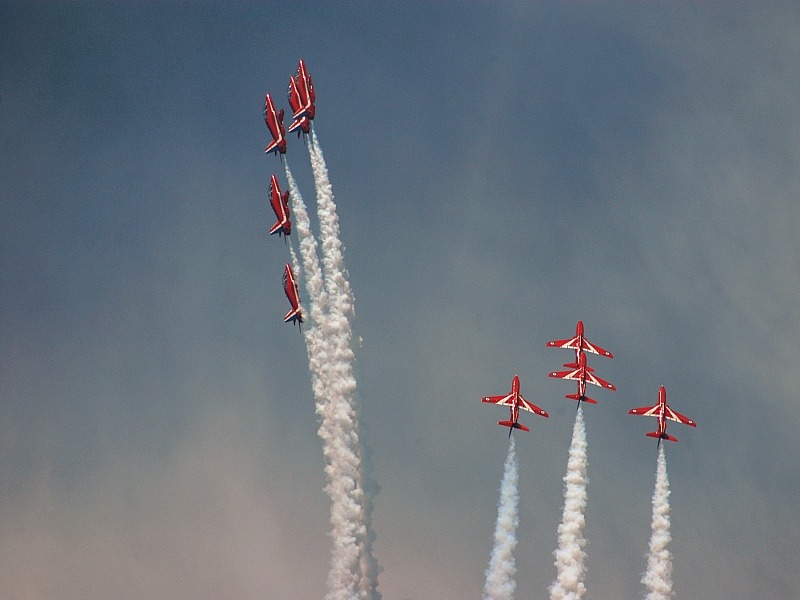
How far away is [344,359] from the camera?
8056 cm

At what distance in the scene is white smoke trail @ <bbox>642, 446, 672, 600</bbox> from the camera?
7869 cm

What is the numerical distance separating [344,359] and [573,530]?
63.0 feet

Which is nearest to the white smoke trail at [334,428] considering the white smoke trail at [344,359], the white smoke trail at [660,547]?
the white smoke trail at [344,359]

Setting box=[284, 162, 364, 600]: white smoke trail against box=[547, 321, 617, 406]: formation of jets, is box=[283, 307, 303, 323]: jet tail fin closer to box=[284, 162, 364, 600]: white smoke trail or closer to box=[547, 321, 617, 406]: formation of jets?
box=[284, 162, 364, 600]: white smoke trail

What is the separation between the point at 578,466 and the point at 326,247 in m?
23.1

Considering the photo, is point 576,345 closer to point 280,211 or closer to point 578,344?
point 578,344

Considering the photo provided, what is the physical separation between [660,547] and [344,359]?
24940 millimetres

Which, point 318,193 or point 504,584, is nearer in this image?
point 504,584

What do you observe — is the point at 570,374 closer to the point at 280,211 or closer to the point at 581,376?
the point at 581,376

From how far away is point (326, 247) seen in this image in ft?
271

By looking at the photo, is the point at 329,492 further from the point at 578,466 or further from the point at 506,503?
the point at 578,466

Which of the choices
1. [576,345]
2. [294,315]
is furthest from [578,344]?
[294,315]

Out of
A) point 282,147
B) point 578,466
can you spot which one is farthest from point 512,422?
point 282,147

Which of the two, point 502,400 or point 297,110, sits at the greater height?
point 297,110
